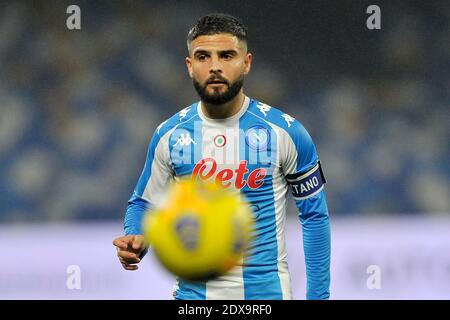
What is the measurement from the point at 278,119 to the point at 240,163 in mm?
253

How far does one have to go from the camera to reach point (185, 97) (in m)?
6.40

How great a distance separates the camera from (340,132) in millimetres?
6367

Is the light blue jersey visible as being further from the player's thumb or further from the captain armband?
the player's thumb

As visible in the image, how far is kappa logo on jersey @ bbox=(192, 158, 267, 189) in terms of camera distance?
10.3ft

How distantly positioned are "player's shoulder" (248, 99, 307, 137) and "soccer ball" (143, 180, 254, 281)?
1.83 ft

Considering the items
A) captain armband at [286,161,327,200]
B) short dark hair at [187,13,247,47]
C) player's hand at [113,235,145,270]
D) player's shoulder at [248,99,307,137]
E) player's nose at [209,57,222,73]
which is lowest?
player's hand at [113,235,145,270]

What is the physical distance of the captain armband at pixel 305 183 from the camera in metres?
3.24

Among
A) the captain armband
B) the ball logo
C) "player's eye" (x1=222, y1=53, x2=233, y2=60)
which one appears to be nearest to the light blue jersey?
the captain armband

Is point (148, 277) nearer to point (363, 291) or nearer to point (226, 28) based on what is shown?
point (363, 291)

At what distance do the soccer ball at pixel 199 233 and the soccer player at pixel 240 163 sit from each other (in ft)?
0.96

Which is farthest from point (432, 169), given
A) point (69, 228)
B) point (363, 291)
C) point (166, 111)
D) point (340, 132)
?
point (69, 228)

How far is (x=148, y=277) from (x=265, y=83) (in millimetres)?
1804

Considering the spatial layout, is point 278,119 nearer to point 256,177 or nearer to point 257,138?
point 257,138

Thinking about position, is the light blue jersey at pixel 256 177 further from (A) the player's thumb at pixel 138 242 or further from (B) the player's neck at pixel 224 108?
(A) the player's thumb at pixel 138 242
